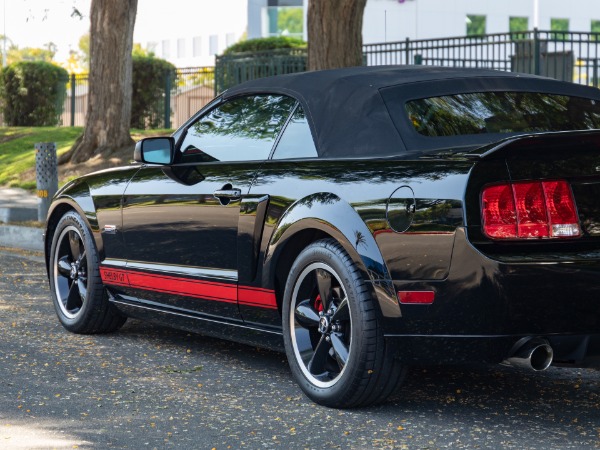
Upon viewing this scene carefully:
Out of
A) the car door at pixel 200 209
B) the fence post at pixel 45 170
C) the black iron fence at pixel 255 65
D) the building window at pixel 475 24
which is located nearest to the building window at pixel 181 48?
the building window at pixel 475 24

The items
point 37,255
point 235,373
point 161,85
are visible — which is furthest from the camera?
point 161,85

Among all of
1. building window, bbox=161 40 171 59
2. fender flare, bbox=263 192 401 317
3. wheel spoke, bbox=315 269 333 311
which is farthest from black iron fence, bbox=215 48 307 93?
building window, bbox=161 40 171 59

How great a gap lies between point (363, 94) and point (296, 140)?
40 centimetres

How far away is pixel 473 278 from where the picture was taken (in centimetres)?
498

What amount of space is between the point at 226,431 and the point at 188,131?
2356 mm

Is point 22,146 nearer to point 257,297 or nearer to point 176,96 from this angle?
point 176,96

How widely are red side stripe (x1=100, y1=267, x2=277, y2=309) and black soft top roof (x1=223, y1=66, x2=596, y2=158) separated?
2.51 feet

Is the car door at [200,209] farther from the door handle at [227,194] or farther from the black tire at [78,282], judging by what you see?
the black tire at [78,282]

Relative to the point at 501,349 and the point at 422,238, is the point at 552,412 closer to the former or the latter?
the point at 501,349

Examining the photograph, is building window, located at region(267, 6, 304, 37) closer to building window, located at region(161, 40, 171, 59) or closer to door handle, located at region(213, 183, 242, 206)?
building window, located at region(161, 40, 171, 59)

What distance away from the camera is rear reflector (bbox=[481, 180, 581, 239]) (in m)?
4.97

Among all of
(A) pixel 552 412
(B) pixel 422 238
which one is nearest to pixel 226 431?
(B) pixel 422 238

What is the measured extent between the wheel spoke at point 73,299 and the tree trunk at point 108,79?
12505 mm

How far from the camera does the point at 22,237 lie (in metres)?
13.8
